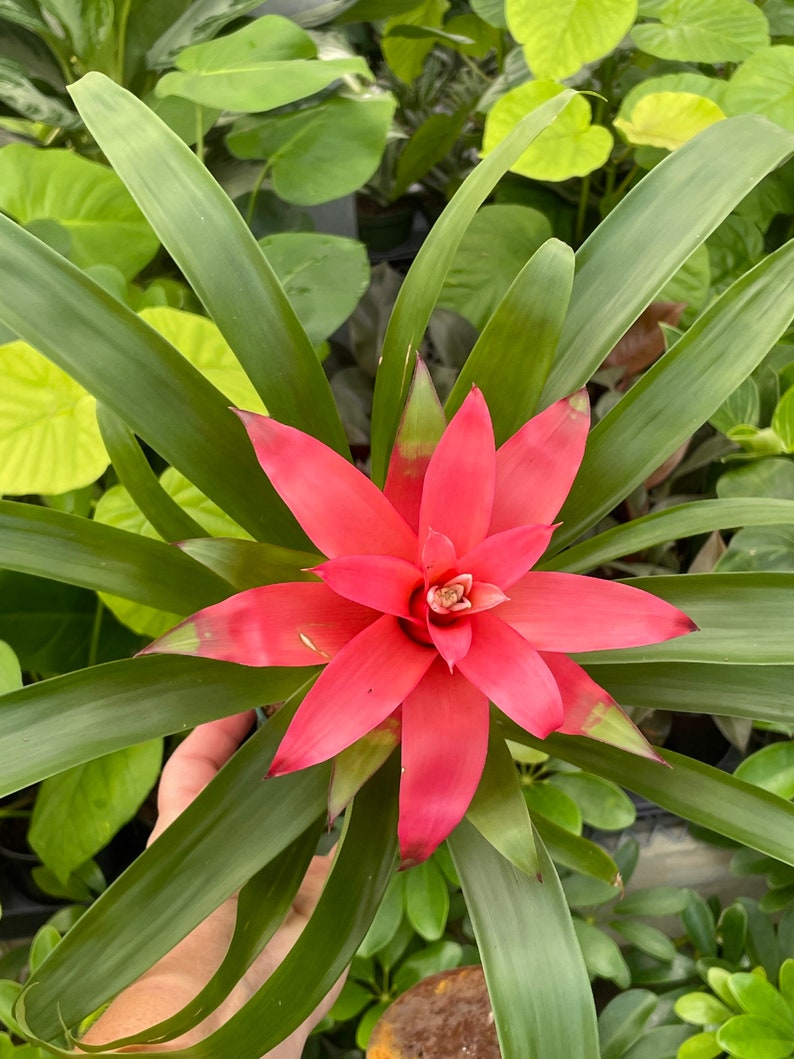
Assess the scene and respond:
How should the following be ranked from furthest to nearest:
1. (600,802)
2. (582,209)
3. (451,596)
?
(582,209) < (600,802) < (451,596)

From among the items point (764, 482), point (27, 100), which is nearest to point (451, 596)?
point (764, 482)

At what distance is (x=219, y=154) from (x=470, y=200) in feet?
2.31

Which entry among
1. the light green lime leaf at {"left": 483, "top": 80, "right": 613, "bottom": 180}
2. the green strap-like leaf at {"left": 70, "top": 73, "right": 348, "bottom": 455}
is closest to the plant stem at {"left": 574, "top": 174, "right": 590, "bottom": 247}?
the light green lime leaf at {"left": 483, "top": 80, "right": 613, "bottom": 180}

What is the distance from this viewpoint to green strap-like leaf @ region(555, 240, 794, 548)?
637 mm

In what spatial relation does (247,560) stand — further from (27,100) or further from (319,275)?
(27,100)

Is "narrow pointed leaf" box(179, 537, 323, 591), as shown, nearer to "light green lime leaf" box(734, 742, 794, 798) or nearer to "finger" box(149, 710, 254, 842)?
"finger" box(149, 710, 254, 842)

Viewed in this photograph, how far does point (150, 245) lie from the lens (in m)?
0.92

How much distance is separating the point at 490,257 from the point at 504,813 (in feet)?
2.80

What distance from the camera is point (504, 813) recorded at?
1.84ft

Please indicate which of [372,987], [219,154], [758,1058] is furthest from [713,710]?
[219,154]

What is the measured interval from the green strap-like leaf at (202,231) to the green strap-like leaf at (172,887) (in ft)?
1.14

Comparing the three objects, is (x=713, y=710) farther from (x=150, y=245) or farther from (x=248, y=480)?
(x=150, y=245)

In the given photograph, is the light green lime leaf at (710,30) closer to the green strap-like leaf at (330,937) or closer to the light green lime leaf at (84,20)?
the light green lime leaf at (84,20)

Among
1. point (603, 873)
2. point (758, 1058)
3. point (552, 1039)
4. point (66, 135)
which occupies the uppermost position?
point (66, 135)
